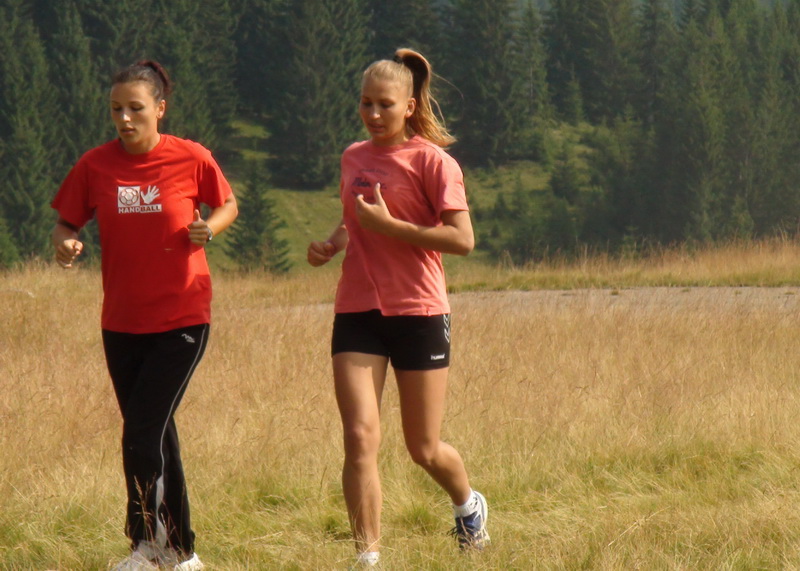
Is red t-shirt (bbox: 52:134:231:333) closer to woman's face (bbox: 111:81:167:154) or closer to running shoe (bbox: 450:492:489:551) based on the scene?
woman's face (bbox: 111:81:167:154)

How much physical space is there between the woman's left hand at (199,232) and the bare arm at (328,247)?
0.34 m

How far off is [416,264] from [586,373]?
11.7 ft

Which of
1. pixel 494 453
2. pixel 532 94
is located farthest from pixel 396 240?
pixel 532 94

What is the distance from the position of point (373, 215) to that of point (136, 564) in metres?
1.39

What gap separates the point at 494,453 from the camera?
17.2 ft

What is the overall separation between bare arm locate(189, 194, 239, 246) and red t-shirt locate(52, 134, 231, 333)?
0.18ft

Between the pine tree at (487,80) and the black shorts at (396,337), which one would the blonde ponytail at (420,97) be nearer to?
the black shorts at (396,337)

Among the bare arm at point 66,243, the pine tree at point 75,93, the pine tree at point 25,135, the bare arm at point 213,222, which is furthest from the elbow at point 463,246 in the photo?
the pine tree at point 75,93

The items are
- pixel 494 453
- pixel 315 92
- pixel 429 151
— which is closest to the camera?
pixel 429 151

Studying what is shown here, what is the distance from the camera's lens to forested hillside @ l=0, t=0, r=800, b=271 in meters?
60.2

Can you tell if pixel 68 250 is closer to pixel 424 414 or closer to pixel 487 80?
pixel 424 414

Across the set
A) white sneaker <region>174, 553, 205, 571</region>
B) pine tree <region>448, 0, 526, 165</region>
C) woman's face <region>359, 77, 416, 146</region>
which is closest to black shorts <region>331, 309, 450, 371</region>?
woman's face <region>359, 77, 416, 146</region>

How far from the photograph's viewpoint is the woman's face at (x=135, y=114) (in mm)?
3705

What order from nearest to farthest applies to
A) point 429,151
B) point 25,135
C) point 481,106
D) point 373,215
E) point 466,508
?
1. point 373,215
2. point 429,151
3. point 466,508
4. point 25,135
5. point 481,106
